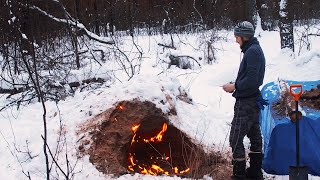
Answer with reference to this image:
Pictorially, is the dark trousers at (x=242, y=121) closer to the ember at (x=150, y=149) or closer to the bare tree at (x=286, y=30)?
the ember at (x=150, y=149)

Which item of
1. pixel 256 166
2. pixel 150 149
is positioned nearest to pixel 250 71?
pixel 256 166

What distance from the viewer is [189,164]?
15.6 ft

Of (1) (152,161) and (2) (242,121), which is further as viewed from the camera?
(1) (152,161)

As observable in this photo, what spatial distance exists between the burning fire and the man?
71 centimetres

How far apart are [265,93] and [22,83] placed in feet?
18.2

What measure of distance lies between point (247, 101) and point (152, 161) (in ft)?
5.59

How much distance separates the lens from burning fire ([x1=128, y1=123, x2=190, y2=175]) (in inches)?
187

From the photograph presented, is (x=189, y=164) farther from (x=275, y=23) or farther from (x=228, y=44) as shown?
(x=275, y=23)

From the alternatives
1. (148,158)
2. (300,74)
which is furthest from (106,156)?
(300,74)

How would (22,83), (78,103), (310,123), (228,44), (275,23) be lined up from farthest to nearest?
(275,23), (228,44), (22,83), (78,103), (310,123)

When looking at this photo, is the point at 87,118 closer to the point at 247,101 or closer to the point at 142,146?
the point at 142,146

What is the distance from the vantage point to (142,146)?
5.30 metres

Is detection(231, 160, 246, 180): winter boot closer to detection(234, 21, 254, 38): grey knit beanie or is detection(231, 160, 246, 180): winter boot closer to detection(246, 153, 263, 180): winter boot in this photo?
detection(246, 153, 263, 180): winter boot

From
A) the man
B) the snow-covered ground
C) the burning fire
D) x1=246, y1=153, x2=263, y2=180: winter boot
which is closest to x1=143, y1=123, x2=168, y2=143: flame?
the burning fire
